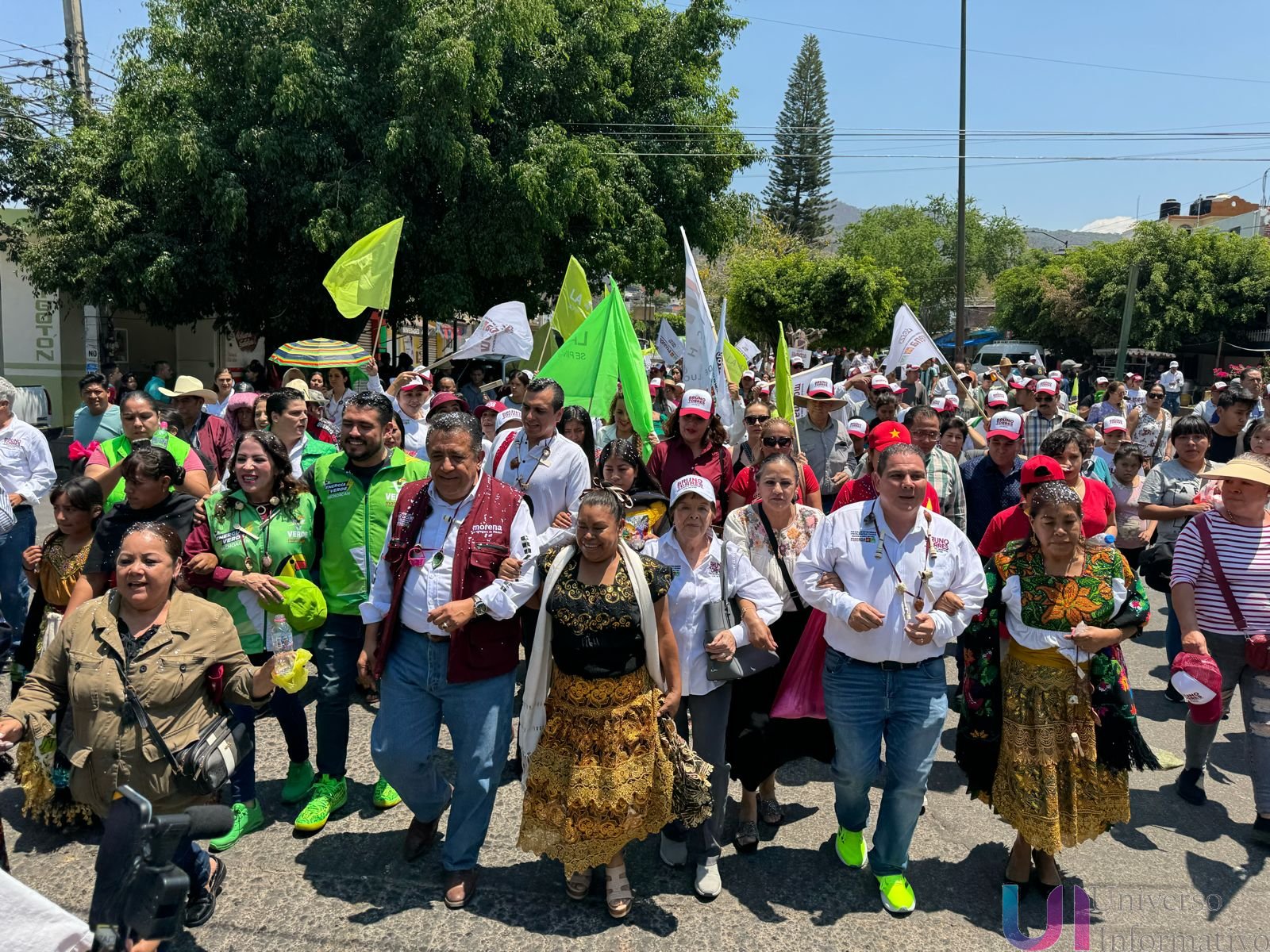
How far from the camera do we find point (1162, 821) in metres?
4.43

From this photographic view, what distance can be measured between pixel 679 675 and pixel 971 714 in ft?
4.15

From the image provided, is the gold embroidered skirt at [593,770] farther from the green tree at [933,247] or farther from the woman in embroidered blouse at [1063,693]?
the green tree at [933,247]

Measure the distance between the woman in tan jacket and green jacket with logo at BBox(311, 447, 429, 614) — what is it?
0.99m

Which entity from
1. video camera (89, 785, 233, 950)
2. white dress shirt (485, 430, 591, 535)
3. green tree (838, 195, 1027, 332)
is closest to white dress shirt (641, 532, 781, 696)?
white dress shirt (485, 430, 591, 535)

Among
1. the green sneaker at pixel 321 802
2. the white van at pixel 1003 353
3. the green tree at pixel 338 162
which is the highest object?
the green tree at pixel 338 162

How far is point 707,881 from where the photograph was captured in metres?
3.73

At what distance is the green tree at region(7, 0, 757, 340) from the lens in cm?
1484

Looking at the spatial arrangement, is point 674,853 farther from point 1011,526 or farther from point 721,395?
point 721,395

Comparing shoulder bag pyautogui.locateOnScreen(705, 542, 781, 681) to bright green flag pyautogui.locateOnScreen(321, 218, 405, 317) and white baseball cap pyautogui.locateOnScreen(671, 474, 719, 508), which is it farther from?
bright green flag pyautogui.locateOnScreen(321, 218, 405, 317)

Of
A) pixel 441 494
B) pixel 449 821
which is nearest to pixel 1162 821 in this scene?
pixel 449 821

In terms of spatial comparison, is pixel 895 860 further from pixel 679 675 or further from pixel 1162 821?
pixel 1162 821

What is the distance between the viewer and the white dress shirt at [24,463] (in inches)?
230

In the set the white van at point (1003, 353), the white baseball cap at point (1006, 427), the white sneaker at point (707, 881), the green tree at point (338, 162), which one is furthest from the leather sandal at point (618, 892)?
the white van at point (1003, 353)

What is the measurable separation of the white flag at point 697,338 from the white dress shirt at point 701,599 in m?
3.33
